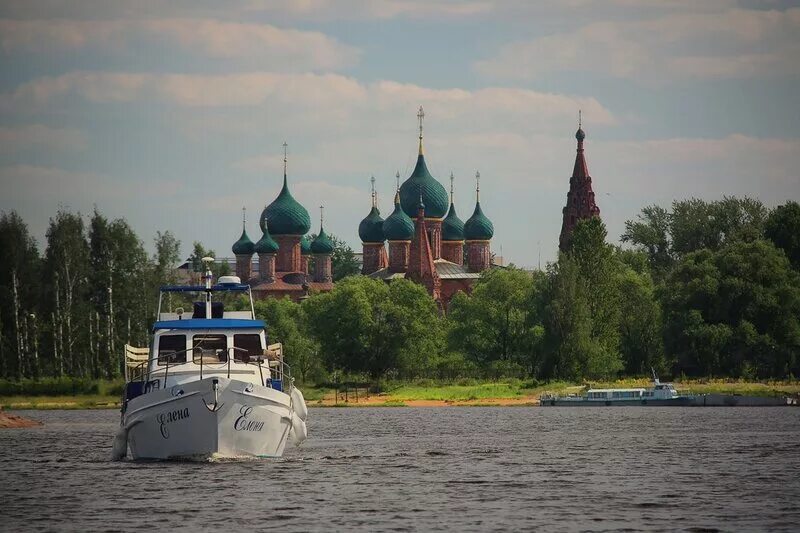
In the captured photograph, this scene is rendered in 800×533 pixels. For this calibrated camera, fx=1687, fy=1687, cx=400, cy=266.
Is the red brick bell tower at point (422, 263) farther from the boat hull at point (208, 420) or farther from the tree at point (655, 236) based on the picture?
the boat hull at point (208, 420)

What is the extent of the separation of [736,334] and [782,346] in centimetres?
356

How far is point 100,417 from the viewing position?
99.8m

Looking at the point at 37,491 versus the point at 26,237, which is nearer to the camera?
the point at 37,491

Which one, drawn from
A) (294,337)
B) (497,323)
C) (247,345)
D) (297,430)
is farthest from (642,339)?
(297,430)

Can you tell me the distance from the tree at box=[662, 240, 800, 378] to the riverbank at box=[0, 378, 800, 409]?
2176mm

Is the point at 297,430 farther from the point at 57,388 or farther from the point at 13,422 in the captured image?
the point at 57,388

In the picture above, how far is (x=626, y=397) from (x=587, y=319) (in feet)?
29.2

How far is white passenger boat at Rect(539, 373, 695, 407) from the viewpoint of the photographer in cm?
11262

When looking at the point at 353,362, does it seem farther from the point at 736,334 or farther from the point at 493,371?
the point at 736,334

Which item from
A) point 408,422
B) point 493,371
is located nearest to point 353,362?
point 493,371

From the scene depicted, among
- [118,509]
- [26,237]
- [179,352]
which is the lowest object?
[118,509]

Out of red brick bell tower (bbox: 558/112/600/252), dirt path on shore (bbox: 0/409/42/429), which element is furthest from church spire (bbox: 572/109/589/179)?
dirt path on shore (bbox: 0/409/42/429)

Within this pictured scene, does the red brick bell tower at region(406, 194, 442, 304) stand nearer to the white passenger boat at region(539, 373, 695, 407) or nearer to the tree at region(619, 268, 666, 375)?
the tree at region(619, 268, 666, 375)

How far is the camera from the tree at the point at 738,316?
11731 centimetres
